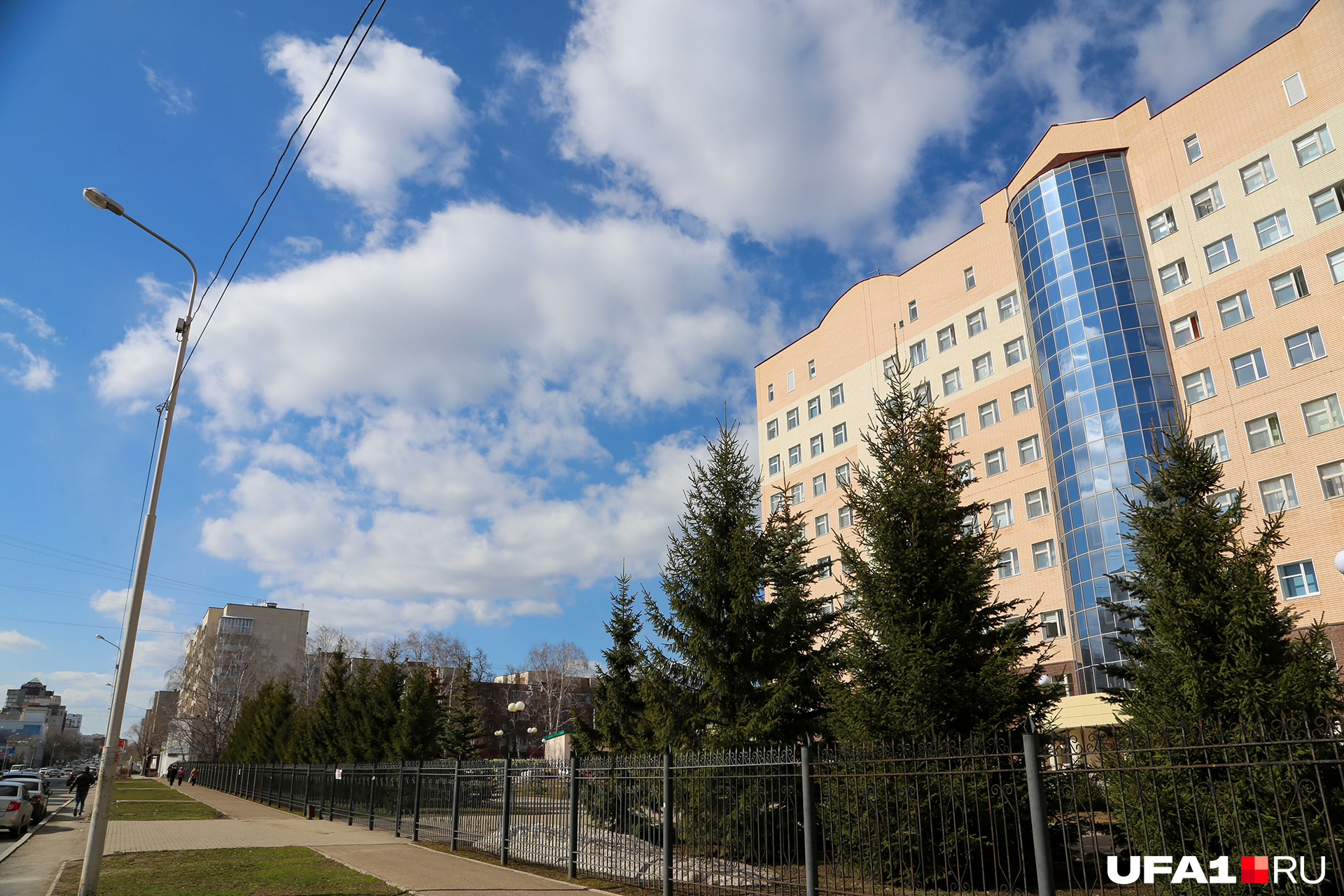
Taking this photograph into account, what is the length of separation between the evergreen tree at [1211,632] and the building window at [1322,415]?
20.9 metres

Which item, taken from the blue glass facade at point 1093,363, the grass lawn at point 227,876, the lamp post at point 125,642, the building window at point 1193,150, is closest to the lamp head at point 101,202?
the lamp post at point 125,642

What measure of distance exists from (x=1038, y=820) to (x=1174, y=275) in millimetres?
36476

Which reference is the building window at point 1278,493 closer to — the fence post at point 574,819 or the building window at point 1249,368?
the building window at point 1249,368

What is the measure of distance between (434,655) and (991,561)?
75.1 meters

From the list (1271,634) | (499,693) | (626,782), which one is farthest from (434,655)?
(1271,634)

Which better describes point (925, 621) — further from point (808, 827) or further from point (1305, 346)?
point (1305, 346)

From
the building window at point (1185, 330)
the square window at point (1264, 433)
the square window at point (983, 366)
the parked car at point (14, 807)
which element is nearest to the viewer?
the parked car at point (14, 807)

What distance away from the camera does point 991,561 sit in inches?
541

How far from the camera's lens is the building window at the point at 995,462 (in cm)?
4222

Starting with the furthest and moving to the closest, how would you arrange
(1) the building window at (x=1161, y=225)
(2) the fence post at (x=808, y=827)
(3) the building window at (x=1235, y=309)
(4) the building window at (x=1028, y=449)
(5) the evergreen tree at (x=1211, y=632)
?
(4) the building window at (x=1028, y=449) → (1) the building window at (x=1161, y=225) → (3) the building window at (x=1235, y=309) → (5) the evergreen tree at (x=1211, y=632) → (2) the fence post at (x=808, y=827)

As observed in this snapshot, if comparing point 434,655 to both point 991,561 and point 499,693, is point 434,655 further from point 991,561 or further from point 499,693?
point 991,561

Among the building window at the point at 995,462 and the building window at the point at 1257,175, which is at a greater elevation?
the building window at the point at 1257,175

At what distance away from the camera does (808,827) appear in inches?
389

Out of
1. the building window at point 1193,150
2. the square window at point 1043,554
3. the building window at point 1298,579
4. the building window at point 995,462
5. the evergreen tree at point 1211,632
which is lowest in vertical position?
the evergreen tree at point 1211,632
